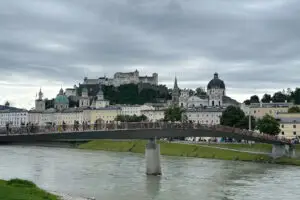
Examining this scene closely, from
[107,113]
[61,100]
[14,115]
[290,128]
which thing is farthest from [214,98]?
[14,115]

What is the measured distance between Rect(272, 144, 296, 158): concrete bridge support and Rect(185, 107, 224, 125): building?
7350 cm

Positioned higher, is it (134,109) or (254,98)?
(254,98)

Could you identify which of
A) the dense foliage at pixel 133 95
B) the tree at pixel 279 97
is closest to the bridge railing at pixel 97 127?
the tree at pixel 279 97

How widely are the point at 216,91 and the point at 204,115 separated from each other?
51.5 ft

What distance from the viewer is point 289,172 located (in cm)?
4569

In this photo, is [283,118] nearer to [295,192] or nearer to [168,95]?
[295,192]

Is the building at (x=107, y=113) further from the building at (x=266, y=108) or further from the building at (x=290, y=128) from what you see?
the building at (x=290, y=128)

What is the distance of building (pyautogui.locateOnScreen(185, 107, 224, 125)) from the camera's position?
135375 millimetres

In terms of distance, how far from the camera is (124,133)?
39219mm

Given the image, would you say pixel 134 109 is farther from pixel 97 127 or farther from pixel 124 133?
pixel 97 127

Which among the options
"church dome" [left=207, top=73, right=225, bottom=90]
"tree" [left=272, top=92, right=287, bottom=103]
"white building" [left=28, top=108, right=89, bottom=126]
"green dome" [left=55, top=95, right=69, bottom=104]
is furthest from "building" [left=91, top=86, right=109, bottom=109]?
"tree" [left=272, top=92, right=287, bottom=103]

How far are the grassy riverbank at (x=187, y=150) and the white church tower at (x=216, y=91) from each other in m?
63.2

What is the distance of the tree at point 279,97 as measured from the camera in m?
152

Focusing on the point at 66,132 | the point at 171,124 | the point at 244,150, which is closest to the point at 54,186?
the point at 66,132
